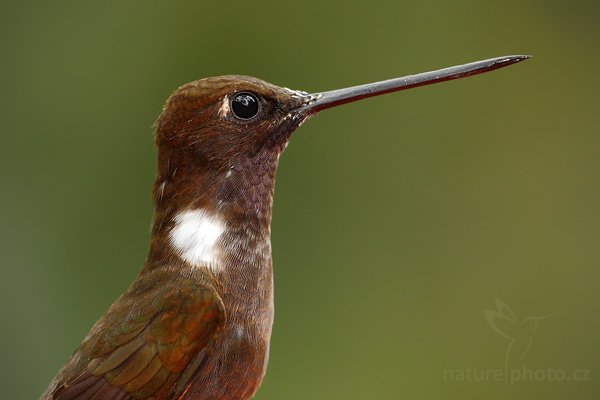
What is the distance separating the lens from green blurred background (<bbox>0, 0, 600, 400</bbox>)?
11.3 ft

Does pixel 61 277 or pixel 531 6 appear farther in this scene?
pixel 531 6

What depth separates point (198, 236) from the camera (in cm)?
207

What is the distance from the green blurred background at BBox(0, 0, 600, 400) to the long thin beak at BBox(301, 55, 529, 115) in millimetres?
1493

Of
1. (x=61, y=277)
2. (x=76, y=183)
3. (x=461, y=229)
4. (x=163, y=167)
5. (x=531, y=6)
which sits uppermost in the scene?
(x=531, y=6)

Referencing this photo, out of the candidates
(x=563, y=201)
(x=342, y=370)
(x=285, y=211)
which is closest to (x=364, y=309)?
(x=342, y=370)

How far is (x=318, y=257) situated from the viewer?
11.7 feet

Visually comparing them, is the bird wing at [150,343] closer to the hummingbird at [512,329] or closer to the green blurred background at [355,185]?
the green blurred background at [355,185]

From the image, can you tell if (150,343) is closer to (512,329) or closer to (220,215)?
(220,215)

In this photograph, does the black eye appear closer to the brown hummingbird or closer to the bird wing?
the brown hummingbird

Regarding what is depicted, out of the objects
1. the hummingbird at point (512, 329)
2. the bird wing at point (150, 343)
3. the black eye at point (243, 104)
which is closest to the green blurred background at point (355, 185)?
the hummingbird at point (512, 329)

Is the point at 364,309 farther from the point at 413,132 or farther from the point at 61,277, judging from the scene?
the point at 61,277

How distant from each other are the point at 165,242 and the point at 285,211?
1.47 meters

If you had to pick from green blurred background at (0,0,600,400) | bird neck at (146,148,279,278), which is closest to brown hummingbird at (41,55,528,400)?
bird neck at (146,148,279,278)

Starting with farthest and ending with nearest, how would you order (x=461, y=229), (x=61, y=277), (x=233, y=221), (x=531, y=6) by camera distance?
(x=531, y=6), (x=461, y=229), (x=61, y=277), (x=233, y=221)
